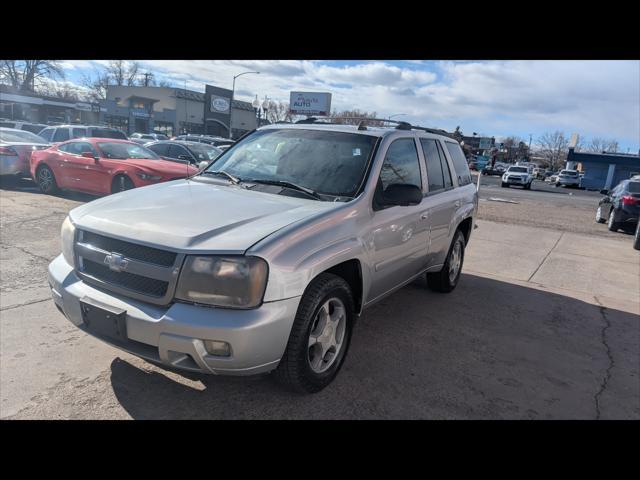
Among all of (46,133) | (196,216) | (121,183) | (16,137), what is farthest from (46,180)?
(196,216)

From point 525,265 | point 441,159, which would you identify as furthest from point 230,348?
point 525,265

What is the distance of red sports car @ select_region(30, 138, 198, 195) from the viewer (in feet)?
31.8

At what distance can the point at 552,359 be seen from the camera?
417 cm

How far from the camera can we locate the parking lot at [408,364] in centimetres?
300

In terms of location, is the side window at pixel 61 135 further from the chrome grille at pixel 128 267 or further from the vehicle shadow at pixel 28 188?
the chrome grille at pixel 128 267

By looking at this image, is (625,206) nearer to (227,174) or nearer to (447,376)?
(447,376)

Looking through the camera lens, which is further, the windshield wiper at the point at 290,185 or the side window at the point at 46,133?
the side window at the point at 46,133

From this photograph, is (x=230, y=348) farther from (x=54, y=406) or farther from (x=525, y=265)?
(x=525, y=265)

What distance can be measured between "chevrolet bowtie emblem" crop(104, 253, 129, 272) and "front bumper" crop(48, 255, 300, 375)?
18 centimetres

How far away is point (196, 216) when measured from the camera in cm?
299

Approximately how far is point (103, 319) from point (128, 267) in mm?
336

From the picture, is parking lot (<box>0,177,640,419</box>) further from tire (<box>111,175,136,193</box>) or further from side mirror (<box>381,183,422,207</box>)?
tire (<box>111,175,136,193</box>)

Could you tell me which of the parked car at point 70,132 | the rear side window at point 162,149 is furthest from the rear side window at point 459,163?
the parked car at point 70,132
